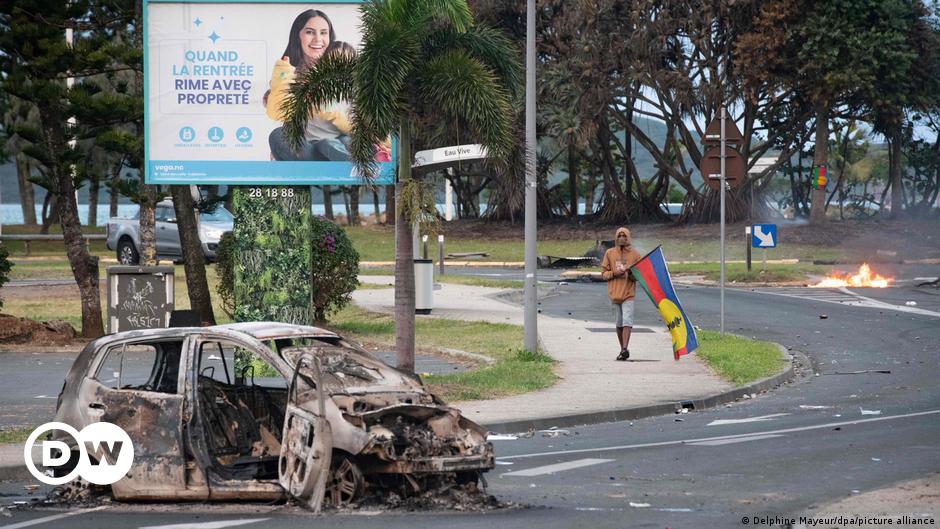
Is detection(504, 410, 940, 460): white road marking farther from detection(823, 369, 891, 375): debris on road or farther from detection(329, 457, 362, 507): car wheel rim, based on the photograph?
detection(823, 369, 891, 375): debris on road

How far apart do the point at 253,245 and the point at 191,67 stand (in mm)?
2534

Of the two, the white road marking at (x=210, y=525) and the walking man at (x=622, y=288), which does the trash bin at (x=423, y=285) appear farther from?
the white road marking at (x=210, y=525)

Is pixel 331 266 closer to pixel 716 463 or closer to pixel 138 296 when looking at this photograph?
pixel 138 296

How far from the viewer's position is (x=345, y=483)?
8945mm

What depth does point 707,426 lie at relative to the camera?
538 inches

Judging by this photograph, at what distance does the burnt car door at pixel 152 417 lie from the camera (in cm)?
948

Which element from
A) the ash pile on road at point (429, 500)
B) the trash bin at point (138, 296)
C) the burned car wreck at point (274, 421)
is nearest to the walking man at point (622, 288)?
the trash bin at point (138, 296)

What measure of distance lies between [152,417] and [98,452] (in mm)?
542

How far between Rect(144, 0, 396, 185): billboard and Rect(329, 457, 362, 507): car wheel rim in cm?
945

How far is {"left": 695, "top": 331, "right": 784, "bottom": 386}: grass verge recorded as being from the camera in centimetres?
1764

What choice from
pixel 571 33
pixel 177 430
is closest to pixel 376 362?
pixel 177 430

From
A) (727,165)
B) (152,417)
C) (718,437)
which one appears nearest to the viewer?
(152,417)

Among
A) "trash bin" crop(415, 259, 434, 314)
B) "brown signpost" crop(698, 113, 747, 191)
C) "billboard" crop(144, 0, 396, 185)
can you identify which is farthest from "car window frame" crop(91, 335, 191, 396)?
"trash bin" crop(415, 259, 434, 314)

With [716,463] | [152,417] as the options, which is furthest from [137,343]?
[716,463]
